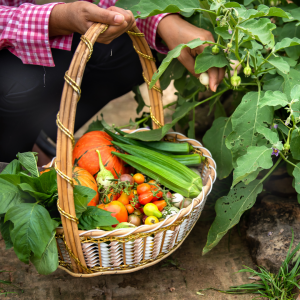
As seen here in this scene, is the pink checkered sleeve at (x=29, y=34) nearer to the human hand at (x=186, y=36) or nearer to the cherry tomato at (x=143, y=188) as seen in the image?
the human hand at (x=186, y=36)

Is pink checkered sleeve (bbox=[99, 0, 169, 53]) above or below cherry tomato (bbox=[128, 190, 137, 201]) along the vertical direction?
above

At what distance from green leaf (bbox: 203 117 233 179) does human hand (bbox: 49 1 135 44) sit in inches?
23.9

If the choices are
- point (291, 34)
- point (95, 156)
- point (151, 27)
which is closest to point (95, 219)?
point (95, 156)

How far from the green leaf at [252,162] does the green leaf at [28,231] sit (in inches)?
23.8

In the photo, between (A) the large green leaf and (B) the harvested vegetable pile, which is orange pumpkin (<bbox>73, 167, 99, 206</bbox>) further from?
(A) the large green leaf

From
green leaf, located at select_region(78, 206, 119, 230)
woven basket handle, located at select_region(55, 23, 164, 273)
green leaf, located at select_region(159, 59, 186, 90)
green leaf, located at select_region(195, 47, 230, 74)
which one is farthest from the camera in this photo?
green leaf, located at select_region(159, 59, 186, 90)

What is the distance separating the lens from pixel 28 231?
912 millimetres

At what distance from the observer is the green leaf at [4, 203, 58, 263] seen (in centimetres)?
91

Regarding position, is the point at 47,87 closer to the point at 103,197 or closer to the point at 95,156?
the point at 95,156

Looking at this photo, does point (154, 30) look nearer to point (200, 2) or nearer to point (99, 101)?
point (200, 2)

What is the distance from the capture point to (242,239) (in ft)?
4.94

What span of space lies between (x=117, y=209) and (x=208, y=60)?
62 centimetres

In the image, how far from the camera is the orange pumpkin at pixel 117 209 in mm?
1099

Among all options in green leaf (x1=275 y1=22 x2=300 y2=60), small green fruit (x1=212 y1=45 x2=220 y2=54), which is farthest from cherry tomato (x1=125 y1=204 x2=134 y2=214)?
green leaf (x1=275 y1=22 x2=300 y2=60)
